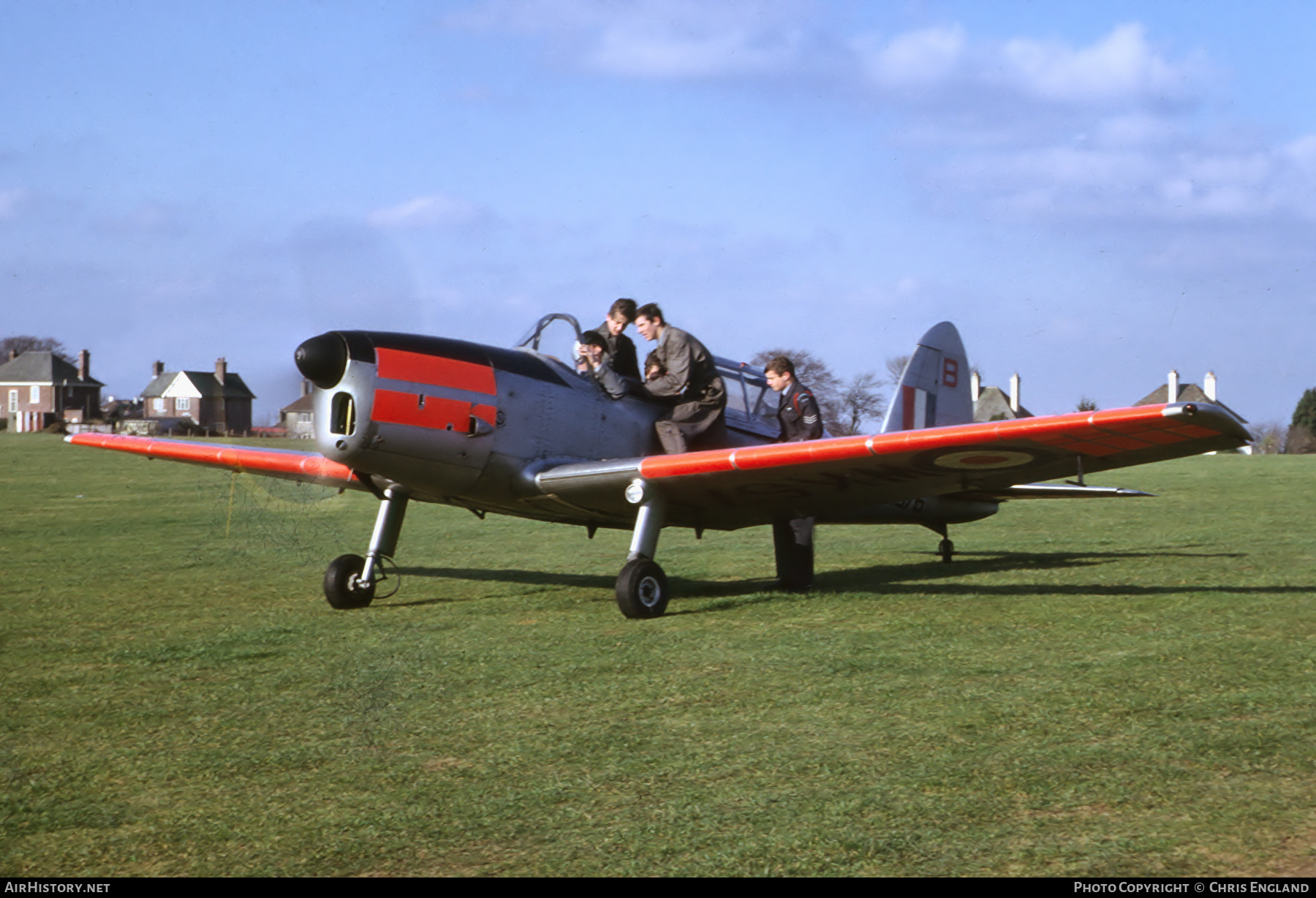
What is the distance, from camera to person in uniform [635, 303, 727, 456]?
29.5 feet

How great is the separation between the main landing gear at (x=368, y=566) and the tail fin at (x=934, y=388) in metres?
4.91

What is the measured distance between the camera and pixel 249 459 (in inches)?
420

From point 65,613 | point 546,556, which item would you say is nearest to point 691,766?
point 65,613

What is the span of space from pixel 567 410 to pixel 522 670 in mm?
3091

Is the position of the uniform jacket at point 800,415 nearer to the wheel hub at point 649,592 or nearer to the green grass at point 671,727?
the green grass at point 671,727

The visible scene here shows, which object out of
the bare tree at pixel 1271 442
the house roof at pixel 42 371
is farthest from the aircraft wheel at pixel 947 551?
the house roof at pixel 42 371

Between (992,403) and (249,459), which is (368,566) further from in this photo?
(992,403)

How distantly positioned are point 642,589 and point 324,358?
2619mm

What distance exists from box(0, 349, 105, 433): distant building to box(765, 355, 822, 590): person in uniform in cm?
10709

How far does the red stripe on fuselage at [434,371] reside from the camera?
7660mm

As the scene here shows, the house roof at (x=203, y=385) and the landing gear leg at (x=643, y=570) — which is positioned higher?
the house roof at (x=203, y=385)

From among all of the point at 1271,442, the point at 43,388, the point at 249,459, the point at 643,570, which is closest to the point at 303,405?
the point at 249,459

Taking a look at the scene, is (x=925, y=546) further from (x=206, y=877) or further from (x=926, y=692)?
(x=206, y=877)

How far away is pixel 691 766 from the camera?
405 centimetres
